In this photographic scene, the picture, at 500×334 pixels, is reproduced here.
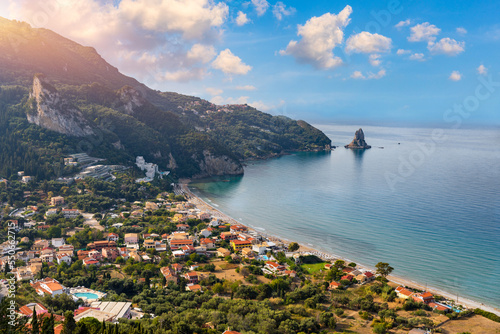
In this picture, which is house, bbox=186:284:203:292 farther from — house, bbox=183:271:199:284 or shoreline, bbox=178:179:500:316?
shoreline, bbox=178:179:500:316

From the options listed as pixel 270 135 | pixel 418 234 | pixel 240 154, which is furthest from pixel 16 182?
pixel 270 135

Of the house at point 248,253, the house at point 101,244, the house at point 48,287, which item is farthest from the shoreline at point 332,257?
the house at point 48,287

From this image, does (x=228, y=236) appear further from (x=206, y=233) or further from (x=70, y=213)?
(x=70, y=213)

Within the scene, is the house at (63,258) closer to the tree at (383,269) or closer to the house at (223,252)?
the house at (223,252)

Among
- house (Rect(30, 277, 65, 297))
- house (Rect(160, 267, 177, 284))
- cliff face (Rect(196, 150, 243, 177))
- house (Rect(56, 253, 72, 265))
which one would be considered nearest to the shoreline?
house (Rect(160, 267, 177, 284))

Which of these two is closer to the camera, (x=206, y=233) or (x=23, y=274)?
(x=23, y=274)

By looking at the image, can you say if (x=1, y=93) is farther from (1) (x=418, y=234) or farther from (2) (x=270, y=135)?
(2) (x=270, y=135)

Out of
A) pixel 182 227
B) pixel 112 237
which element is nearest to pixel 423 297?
pixel 182 227
